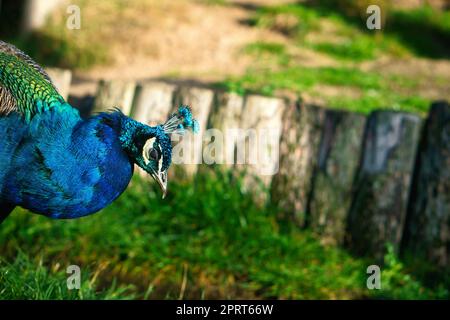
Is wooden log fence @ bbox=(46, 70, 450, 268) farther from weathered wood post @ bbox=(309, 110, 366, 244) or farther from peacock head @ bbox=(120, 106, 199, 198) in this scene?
peacock head @ bbox=(120, 106, 199, 198)

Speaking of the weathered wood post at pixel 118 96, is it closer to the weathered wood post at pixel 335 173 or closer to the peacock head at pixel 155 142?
the weathered wood post at pixel 335 173

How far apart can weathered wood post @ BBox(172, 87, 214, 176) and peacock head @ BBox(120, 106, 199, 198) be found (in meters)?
2.17

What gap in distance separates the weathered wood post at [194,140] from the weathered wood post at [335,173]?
2.49 ft

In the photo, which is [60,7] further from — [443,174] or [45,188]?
[45,188]

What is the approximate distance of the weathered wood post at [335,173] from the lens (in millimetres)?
4406

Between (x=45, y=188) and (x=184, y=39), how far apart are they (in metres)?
6.29

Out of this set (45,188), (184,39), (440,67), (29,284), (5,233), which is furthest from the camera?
(184,39)

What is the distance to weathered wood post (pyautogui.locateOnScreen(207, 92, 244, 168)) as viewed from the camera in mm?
4559

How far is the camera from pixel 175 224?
4488 millimetres
